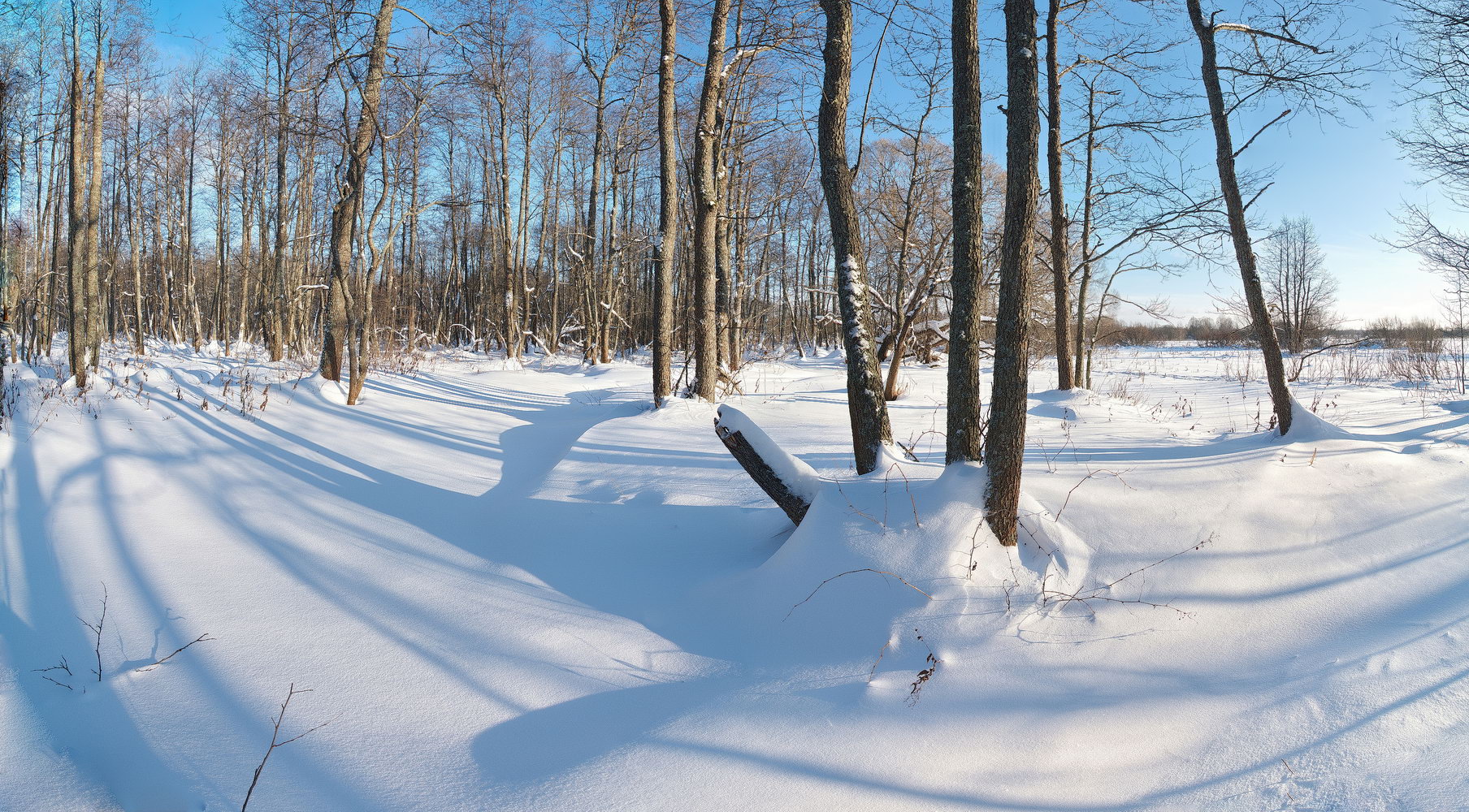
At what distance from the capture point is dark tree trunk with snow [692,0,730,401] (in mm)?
8602

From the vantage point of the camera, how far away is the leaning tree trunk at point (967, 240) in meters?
3.60

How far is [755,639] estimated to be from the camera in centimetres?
314

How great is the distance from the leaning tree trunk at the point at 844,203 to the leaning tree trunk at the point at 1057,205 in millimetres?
7395

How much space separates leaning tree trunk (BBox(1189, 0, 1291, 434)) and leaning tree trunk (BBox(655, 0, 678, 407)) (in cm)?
588

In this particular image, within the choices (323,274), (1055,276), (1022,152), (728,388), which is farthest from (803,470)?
(323,274)

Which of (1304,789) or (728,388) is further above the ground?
(728,388)

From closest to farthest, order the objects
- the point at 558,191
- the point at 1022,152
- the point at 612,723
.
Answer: the point at 612,723, the point at 1022,152, the point at 558,191

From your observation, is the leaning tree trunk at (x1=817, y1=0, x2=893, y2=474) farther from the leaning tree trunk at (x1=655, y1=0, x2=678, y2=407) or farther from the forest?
the leaning tree trunk at (x1=655, y1=0, x2=678, y2=407)

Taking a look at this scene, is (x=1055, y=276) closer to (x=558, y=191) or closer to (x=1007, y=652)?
(x=1007, y=652)

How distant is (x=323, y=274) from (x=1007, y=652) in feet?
105

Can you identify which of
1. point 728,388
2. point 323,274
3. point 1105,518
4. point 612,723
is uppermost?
point 323,274

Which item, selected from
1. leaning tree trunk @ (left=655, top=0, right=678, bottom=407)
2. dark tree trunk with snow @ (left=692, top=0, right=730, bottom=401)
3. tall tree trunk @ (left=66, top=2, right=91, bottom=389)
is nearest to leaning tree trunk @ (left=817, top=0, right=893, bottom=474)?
dark tree trunk with snow @ (left=692, top=0, right=730, bottom=401)

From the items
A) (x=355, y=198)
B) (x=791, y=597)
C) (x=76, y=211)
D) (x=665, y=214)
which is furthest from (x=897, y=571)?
(x=76, y=211)

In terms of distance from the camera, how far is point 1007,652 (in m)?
2.74
